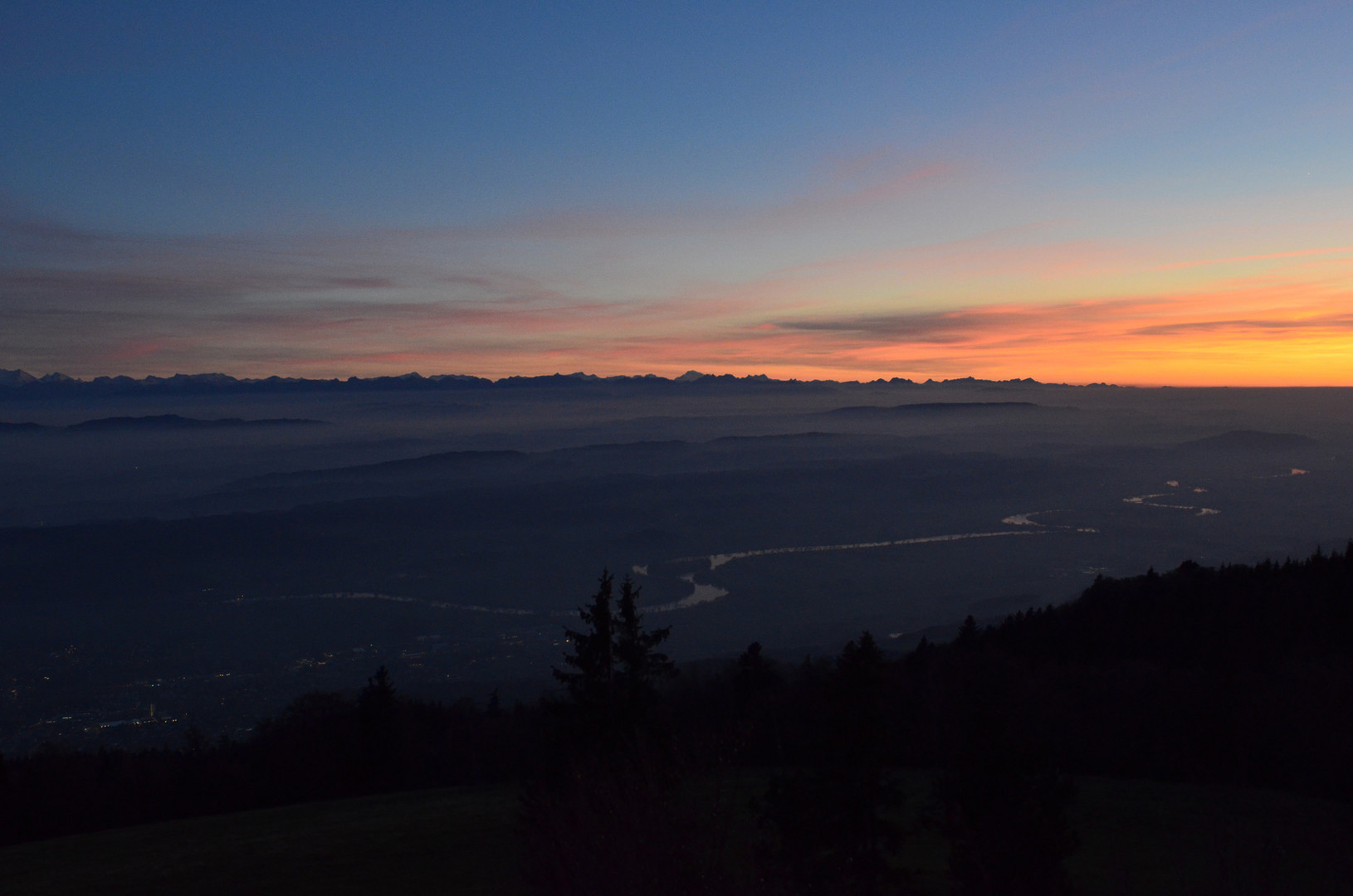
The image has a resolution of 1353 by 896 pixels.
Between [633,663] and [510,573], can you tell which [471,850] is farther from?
[510,573]

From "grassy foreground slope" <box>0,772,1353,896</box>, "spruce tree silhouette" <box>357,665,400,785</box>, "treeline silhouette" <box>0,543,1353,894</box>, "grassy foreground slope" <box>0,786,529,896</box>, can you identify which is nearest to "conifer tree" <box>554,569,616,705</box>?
"treeline silhouette" <box>0,543,1353,894</box>

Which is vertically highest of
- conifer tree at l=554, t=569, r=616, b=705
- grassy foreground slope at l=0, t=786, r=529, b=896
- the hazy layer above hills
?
conifer tree at l=554, t=569, r=616, b=705

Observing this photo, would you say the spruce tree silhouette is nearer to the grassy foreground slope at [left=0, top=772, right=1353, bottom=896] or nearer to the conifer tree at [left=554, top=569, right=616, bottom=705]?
the grassy foreground slope at [left=0, top=772, right=1353, bottom=896]

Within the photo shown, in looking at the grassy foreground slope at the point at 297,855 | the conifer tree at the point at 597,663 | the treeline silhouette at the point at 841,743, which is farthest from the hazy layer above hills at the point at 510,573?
the conifer tree at the point at 597,663

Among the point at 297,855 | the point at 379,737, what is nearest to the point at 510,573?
the point at 379,737

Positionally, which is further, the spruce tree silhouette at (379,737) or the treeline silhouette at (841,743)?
the spruce tree silhouette at (379,737)

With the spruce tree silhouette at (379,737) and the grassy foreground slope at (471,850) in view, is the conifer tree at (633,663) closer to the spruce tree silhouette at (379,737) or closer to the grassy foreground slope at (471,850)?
the grassy foreground slope at (471,850)

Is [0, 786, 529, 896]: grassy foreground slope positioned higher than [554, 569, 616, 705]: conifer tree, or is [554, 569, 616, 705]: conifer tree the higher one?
[554, 569, 616, 705]: conifer tree
